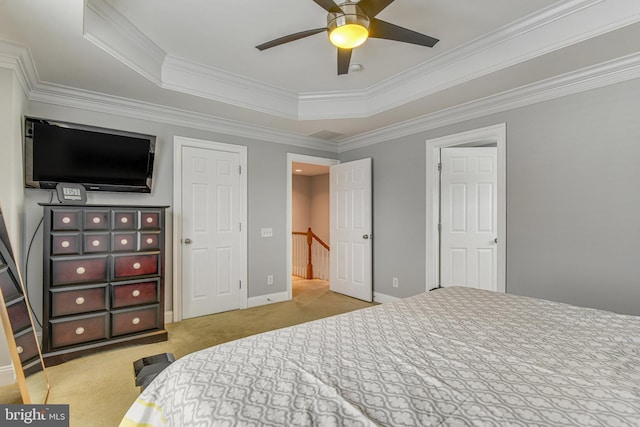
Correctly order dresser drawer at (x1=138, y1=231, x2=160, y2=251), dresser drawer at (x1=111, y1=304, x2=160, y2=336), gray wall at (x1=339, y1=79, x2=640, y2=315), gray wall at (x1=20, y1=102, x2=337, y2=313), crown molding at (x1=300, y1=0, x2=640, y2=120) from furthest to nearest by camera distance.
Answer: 1. gray wall at (x1=20, y1=102, x2=337, y2=313)
2. dresser drawer at (x1=138, y1=231, x2=160, y2=251)
3. dresser drawer at (x1=111, y1=304, x2=160, y2=336)
4. gray wall at (x1=339, y1=79, x2=640, y2=315)
5. crown molding at (x1=300, y1=0, x2=640, y2=120)

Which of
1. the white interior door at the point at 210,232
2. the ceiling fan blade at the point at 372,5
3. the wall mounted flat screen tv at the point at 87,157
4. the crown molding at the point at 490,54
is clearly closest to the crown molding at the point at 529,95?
the crown molding at the point at 490,54

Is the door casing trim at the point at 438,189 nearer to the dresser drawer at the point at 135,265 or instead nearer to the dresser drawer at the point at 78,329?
the dresser drawer at the point at 135,265

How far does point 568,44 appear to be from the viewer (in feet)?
7.19

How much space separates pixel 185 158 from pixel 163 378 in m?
3.01

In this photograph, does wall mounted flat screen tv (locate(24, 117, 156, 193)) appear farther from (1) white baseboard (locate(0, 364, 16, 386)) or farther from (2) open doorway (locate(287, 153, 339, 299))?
(2) open doorway (locate(287, 153, 339, 299))

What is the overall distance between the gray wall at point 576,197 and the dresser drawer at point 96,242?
3771mm

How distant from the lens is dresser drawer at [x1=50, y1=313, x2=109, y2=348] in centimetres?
250

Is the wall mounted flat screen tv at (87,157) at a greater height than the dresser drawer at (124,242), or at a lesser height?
greater

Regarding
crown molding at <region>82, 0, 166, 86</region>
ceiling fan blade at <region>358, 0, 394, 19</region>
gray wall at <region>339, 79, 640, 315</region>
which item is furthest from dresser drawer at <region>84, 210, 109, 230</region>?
gray wall at <region>339, 79, 640, 315</region>

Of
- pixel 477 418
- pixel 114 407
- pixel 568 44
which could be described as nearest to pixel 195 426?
pixel 477 418

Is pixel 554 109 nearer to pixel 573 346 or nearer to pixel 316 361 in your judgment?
pixel 573 346

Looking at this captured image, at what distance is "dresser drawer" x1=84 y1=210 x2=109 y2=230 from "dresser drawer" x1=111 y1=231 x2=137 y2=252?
0.12 m

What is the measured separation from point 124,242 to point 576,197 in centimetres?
401

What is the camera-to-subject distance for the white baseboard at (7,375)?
224 cm
